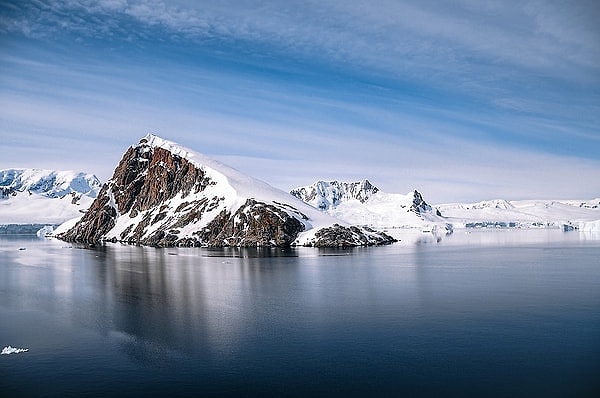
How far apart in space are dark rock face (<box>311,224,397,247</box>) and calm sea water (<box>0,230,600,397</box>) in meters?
84.3

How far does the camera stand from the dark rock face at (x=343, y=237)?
171250 mm

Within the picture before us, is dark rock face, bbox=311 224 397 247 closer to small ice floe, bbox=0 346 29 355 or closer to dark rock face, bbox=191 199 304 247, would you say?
dark rock face, bbox=191 199 304 247

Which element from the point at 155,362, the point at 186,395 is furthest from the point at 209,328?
the point at 186,395

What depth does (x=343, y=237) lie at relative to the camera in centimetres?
17488

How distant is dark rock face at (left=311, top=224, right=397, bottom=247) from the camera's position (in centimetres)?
17125

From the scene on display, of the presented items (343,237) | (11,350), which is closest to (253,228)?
(343,237)

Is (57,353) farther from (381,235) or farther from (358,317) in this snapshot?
(381,235)

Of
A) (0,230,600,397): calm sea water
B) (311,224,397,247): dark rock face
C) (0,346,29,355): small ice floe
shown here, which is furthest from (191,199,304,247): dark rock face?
(0,346,29,355): small ice floe

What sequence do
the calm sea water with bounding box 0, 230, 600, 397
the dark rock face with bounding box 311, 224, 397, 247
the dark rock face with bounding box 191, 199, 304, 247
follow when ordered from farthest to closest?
the dark rock face with bounding box 191, 199, 304, 247 < the dark rock face with bounding box 311, 224, 397, 247 < the calm sea water with bounding box 0, 230, 600, 397

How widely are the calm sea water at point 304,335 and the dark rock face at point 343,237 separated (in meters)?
84.3

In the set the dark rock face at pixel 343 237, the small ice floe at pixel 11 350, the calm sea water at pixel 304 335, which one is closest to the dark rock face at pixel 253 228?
the dark rock face at pixel 343 237

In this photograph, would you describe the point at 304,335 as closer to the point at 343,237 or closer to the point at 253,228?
the point at 343,237

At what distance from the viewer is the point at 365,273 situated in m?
91.4

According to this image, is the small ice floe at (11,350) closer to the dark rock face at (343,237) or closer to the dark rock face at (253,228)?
the dark rock face at (253,228)
